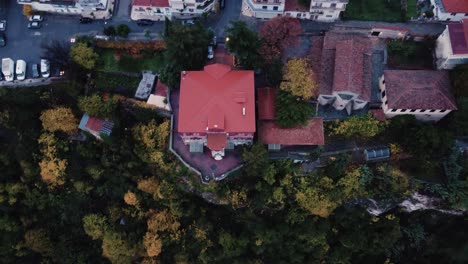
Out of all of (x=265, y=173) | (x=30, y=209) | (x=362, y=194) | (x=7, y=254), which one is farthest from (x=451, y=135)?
(x=7, y=254)

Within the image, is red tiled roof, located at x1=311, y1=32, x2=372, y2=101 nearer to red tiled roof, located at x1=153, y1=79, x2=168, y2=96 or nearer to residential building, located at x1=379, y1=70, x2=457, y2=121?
residential building, located at x1=379, y1=70, x2=457, y2=121

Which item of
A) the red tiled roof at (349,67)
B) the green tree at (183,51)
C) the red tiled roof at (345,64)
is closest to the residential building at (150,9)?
the green tree at (183,51)

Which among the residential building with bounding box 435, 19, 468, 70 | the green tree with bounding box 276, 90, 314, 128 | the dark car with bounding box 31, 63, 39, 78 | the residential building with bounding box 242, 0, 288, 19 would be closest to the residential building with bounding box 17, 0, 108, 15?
the dark car with bounding box 31, 63, 39, 78

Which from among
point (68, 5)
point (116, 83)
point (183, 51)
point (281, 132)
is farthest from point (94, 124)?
point (281, 132)

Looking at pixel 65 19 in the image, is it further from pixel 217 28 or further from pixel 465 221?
pixel 465 221

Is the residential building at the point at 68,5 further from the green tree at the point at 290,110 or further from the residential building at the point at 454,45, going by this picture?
the residential building at the point at 454,45
